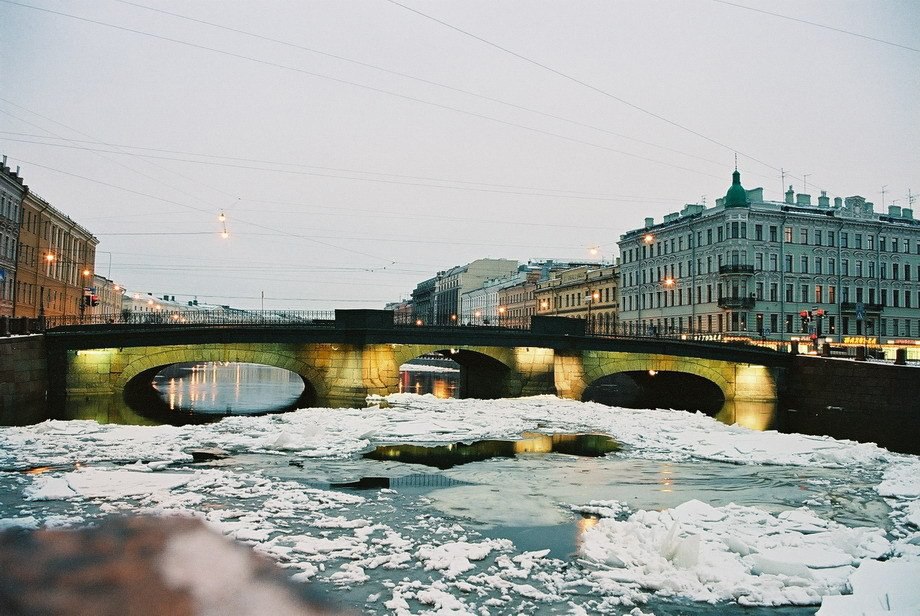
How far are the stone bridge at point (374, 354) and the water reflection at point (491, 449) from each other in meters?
16.8

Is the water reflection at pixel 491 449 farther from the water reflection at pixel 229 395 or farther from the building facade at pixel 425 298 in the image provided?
the building facade at pixel 425 298

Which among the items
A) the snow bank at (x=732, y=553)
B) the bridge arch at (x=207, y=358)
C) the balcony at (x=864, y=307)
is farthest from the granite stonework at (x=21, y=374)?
the balcony at (x=864, y=307)

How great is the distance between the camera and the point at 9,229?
62.2 m

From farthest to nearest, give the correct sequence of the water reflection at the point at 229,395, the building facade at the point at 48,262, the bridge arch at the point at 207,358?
the building facade at the point at 48,262 → the water reflection at the point at 229,395 → the bridge arch at the point at 207,358

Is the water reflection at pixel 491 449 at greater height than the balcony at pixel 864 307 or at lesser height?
lesser

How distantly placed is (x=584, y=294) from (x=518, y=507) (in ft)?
272

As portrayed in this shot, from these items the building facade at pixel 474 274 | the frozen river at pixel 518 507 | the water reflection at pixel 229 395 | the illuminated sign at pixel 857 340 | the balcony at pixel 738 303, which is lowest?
the water reflection at pixel 229 395

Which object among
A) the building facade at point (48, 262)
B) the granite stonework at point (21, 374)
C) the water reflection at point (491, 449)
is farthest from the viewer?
the building facade at point (48, 262)

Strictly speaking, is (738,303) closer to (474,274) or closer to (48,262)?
(48,262)

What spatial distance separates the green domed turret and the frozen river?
44822 millimetres

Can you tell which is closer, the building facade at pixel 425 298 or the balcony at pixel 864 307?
the balcony at pixel 864 307

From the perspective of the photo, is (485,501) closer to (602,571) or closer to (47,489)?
(602,571)

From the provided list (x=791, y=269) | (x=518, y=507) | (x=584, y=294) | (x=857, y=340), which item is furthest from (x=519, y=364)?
(x=584, y=294)

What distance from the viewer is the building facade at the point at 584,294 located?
92500 mm
